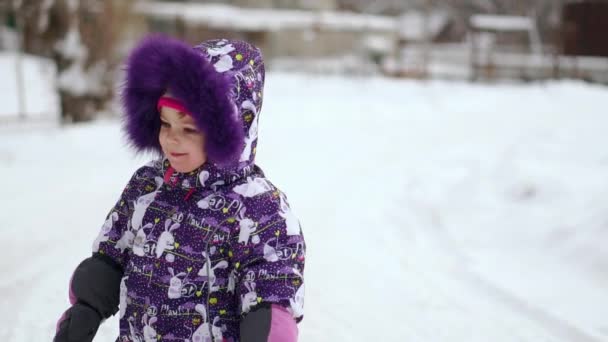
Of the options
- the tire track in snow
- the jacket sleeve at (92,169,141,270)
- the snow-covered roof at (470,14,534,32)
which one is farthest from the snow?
the snow-covered roof at (470,14,534,32)

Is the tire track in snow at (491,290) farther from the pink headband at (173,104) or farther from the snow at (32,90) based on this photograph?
the snow at (32,90)

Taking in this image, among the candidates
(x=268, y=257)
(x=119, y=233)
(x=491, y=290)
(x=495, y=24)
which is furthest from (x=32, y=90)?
(x=495, y=24)

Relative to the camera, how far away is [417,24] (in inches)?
1384

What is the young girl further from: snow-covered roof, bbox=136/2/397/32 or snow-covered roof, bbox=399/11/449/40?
snow-covered roof, bbox=399/11/449/40

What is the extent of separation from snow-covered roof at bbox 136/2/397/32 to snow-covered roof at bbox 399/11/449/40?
9.84 ft

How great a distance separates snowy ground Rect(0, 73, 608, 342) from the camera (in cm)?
Answer: 331

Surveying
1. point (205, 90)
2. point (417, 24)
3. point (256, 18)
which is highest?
point (205, 90)

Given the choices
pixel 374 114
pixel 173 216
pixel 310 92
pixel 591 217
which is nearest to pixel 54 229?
pixel 173 216

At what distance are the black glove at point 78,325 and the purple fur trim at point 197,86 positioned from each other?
1.94ft

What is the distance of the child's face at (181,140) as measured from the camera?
5.90ft

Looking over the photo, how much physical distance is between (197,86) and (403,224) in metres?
3.71

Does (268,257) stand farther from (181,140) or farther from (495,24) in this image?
(495,24)

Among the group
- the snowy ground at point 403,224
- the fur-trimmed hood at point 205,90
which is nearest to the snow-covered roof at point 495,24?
the snowy ground at point 403,224

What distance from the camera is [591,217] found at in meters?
4.55
